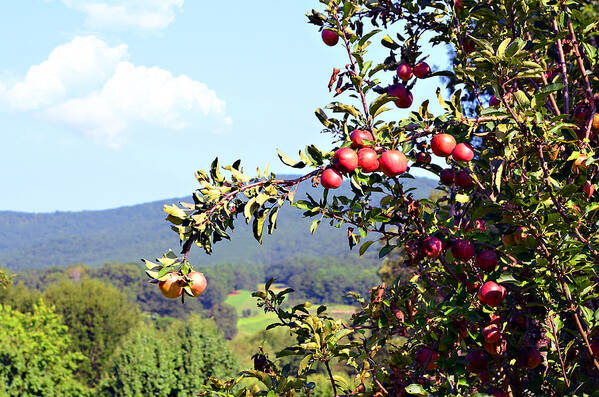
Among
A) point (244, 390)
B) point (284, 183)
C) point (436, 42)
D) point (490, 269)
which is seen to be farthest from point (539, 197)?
point (244, 390)

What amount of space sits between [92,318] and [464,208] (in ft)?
150

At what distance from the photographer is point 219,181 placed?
2.41m

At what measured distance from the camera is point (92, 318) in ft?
145

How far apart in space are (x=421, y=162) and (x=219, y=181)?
1.16 metres

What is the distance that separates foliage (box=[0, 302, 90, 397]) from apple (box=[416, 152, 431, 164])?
17827 millimetres

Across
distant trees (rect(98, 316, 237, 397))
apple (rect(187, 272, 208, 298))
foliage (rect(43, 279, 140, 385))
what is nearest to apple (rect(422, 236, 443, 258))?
apple (rect(187, 272, 208, 298))

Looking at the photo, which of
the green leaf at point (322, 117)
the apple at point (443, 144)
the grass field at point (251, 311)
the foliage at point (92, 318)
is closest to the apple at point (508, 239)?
the apple at point (443, 144)

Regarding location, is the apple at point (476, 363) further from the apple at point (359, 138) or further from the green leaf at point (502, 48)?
the green leaf at point (502, 48)

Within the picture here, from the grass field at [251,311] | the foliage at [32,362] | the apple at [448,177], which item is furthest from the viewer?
the grass field at [251,311]

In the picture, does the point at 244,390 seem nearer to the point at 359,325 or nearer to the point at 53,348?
the point at 359,325

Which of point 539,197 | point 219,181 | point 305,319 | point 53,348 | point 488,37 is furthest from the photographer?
point 53,348

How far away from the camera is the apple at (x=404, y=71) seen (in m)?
3.22

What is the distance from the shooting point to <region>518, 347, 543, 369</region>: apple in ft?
9.33

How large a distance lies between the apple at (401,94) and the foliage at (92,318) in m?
42.7
